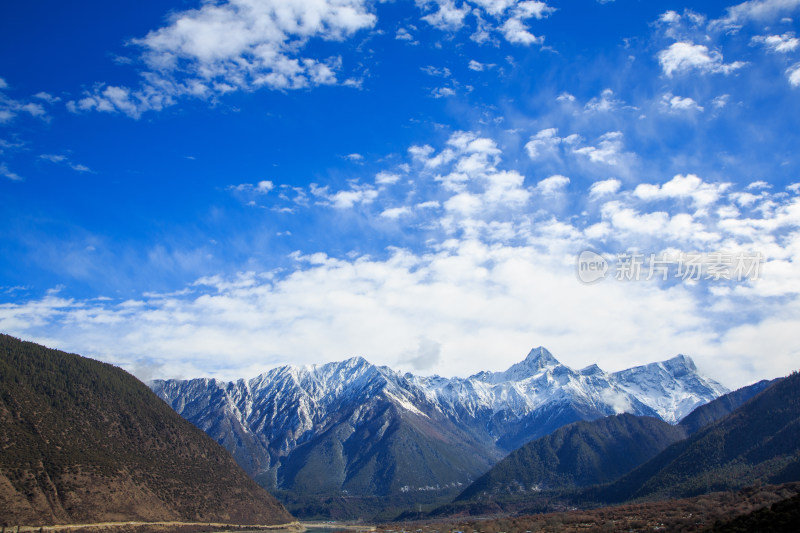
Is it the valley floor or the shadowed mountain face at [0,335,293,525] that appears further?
the shadowed mountain face at [0,335,293,525]

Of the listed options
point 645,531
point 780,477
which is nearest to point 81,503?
point 645,531

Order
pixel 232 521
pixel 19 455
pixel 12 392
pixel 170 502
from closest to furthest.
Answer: pixel 19 455, pixel 12 392, pixel 170 502, pixel 232 521

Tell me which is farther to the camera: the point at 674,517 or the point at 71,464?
the point at 71,464

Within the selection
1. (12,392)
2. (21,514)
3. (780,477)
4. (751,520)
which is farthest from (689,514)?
(12,392)

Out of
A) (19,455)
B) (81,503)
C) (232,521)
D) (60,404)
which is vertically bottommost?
(232,521)

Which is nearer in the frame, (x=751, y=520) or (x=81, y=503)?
(x=751, y=520)

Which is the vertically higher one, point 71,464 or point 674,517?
point 71,464

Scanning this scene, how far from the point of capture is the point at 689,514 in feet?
285

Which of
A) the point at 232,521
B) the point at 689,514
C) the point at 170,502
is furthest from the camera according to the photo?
the point at 232,521

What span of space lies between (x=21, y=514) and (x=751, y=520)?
146721mm

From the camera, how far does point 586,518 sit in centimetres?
10344

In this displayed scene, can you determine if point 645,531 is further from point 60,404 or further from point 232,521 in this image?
point 60,404

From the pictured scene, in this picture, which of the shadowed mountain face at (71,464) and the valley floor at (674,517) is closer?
the valley floor at (674,517)

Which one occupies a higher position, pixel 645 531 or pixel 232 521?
pixel 645 531
